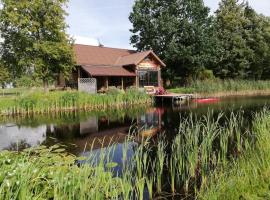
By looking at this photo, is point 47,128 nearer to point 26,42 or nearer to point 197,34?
point 26,42

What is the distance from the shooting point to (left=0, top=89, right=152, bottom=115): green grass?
1738 centimetres

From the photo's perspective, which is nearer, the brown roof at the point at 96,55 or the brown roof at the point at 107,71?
the brown roof at the point at 107,71

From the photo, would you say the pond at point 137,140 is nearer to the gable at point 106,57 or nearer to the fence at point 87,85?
the fence at point 87,85

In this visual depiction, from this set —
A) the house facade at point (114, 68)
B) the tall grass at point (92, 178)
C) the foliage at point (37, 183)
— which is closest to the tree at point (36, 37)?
the house facade at point (114, 68)

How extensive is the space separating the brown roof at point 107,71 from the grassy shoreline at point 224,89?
581 centimetres

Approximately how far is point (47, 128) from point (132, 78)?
1678 cm

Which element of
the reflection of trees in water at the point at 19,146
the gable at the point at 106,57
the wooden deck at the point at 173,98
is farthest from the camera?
the gable at the point at 106,57

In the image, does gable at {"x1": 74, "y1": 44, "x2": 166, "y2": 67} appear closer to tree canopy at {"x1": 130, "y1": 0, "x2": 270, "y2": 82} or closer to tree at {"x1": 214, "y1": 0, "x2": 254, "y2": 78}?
tree canopy at {"x1": 130, "y1": 0, "x2": 270, "y2": 82}

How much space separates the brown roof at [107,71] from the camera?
25138mm

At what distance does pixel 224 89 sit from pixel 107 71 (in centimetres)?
1335

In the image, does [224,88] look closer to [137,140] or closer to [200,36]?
[200,36]

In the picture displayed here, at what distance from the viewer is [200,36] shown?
3156cm

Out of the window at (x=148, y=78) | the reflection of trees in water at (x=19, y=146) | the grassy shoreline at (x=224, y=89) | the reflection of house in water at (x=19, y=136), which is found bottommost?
the reflection of trees in water at (x=19, y=146)

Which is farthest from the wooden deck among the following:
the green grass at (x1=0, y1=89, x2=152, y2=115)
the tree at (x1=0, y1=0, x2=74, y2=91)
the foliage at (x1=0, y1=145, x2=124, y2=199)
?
the foliage at (x1=0, y1=145, x2=124, y2=199)
